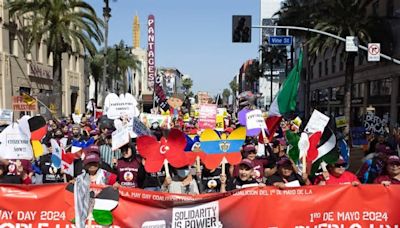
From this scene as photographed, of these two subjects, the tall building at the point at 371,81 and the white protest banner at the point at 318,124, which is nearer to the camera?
the white protest banner at the point at 318,124

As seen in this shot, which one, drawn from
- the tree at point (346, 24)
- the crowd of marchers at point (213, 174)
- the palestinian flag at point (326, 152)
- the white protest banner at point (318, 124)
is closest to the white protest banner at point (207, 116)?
the crowd of marchers at point (213, 174)

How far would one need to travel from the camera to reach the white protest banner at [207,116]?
1165 centimetres

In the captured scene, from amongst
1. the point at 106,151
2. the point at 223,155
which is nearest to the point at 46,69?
the point at 106,151

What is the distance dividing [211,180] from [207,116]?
15.1 feet

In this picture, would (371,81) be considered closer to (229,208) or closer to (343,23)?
(343,23)

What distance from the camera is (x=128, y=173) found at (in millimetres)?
6602

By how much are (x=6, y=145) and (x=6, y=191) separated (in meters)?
1.33

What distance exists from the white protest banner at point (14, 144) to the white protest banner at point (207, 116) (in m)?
5.25

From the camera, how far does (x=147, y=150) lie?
613 centimetres

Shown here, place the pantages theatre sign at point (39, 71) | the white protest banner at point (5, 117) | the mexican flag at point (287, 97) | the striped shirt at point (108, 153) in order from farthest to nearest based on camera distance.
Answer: the pantages theatre sign at point (39, 71) < the white protest banner at point (5, 117) < the mexican flag at point (287, 97) < the striped shirt at point (108, 153)

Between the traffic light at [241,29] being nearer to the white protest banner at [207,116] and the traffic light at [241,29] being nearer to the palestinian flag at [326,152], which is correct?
the white protest banner at [207,116]

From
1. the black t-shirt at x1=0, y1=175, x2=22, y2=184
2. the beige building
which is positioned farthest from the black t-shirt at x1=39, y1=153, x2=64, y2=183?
the beige building

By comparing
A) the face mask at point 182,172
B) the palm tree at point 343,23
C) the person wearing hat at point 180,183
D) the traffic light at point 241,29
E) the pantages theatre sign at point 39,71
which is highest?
the palm tree at point 343,23

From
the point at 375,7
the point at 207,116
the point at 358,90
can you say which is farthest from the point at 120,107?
the point at 358,90
